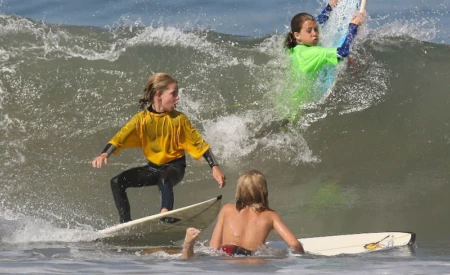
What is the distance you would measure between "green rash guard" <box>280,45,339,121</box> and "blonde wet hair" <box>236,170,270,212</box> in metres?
3.00

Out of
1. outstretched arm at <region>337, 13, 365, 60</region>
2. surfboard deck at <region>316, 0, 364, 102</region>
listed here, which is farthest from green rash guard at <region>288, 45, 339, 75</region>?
surfboard deck at <region>316, 0, 364, 102</region>

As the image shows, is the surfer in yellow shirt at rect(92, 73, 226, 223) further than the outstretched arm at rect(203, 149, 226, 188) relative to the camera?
Yes

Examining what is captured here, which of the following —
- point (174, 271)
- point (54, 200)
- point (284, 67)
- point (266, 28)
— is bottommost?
point (174, 271)

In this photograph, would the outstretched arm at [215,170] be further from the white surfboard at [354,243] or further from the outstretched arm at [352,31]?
the outstretched arm at [352,31]

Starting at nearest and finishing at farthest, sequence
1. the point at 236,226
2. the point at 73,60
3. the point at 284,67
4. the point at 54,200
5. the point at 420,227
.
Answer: the point at 236,226 → the point at 420,227 → the point at 54,200 → the point at 284,67 → the point at 73,60

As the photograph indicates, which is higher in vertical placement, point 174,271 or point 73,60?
point 73,60

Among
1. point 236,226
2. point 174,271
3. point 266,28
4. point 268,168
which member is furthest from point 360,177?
point 266,28

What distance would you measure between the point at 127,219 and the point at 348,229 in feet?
6.60

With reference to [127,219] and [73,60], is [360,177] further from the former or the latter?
[73,60]

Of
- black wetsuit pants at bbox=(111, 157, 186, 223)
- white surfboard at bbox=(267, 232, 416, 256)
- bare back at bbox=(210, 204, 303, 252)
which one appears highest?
black wetsuit pants at bbox=(111, 157, 186, 223)

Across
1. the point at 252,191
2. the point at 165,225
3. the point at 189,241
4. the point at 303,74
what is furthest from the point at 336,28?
the point at 189,241

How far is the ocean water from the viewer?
724 centimetres

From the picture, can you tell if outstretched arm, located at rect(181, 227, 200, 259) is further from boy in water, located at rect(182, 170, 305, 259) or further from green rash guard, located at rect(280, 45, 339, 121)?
green rash guard, located at rect(280, 45, 339, 121)

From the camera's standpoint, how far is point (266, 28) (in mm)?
15859
